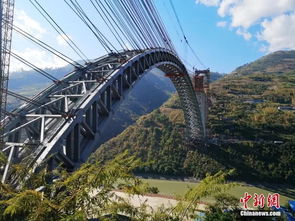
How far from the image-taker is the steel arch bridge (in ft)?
22.6

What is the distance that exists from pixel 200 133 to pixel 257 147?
7737mm

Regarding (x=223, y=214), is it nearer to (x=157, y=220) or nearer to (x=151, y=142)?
(x=157, y=220)

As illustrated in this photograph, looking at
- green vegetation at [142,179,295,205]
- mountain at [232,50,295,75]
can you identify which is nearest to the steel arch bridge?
green vegetation at [142,179,295,205]

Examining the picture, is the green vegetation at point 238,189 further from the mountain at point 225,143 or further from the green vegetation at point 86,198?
the green vegetation at point 86,198

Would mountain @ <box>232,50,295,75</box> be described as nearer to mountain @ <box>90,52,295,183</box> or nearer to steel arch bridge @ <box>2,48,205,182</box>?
mountain @ <box>90,52,295,183</box>

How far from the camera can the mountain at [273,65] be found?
408 feet

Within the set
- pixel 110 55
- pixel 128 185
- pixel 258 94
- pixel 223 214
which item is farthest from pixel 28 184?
pixel 258 94

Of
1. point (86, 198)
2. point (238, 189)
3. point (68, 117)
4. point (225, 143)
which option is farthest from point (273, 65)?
point (86, 198)

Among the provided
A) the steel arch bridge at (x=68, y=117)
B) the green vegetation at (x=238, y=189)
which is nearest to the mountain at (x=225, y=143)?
the green vegetation at (x=238, y=189)

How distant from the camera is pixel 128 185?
14.8 ft

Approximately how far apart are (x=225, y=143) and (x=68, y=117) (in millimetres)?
32069

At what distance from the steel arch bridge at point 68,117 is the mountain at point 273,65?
391 ft

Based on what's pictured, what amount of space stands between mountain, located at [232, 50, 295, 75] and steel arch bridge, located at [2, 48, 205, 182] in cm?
11911

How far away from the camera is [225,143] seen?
36.8 metres
